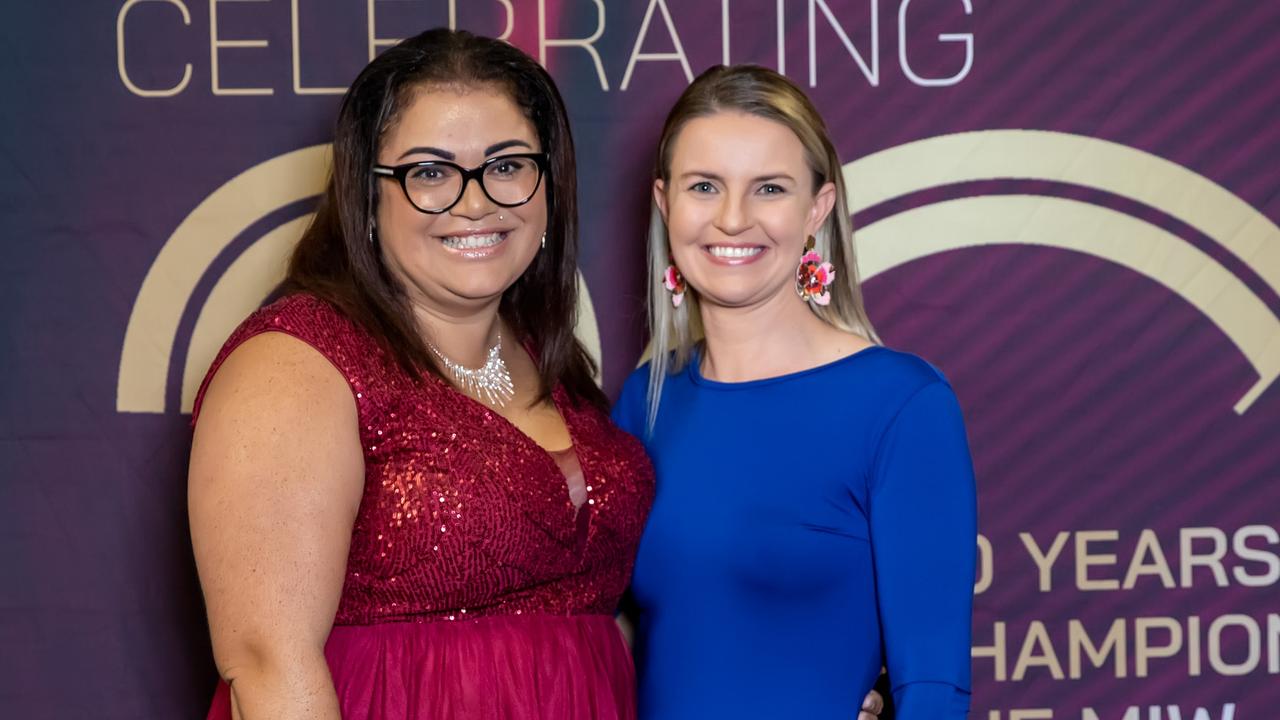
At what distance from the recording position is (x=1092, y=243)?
272 cm

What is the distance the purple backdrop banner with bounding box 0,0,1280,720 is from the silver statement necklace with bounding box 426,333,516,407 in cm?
81

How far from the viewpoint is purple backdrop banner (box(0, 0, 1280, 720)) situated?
2695 millimetres

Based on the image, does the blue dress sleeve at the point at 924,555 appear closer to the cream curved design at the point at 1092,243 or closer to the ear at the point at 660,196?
the ear at the point at 660,196

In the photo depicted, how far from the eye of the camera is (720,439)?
1939mm

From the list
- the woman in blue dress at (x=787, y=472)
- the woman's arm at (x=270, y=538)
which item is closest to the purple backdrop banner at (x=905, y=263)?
the woman in blue dress at (x=787, y=472)

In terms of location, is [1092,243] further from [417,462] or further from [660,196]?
[417,462]

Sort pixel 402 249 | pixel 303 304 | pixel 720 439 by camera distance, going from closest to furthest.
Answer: pixel 303 304
pixel 402 249
pixel 720 439

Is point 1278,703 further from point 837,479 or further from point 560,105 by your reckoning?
point 560,105

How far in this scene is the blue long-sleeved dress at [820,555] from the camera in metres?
1.77

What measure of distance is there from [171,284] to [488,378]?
1103mm

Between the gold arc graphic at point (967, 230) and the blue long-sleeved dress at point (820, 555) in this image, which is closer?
the blue long-sleeved dress at point (820, 555)

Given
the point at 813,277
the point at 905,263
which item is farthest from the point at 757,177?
the point at 905,263

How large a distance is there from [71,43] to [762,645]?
1.87m

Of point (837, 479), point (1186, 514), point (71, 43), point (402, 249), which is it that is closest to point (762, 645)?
point (837, 479)
